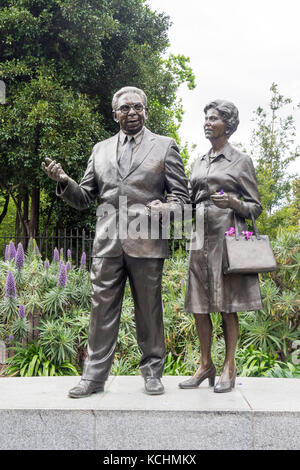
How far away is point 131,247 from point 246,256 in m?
0.86

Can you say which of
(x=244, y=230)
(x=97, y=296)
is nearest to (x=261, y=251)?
(x=244, y=230)

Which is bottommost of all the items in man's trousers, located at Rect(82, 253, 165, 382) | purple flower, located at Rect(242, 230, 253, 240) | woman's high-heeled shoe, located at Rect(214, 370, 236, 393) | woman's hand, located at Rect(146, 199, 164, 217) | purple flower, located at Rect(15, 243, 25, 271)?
woman's high-heeled shoe, located at Rect(214, 370, 236, 393)

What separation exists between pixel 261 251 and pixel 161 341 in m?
1.05

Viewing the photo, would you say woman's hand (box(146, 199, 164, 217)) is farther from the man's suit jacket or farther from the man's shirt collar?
the man's shirt collar

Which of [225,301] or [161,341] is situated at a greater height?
[225,301]

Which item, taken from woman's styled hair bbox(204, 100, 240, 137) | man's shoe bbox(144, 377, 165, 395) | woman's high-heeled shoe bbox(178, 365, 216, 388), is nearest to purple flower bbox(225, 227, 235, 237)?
woman's styled hair bbox(204, 100, 240, 137)

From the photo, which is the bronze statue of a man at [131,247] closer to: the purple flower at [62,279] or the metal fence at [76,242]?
the purple flower at [62,279]

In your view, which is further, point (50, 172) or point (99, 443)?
point (50, 172)

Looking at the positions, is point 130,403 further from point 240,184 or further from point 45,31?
point 45,31

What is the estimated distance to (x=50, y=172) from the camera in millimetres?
3637

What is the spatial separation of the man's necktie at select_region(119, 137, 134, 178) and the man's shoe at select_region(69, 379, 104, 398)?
5.31ft

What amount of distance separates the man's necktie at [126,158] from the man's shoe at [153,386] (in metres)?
1.61

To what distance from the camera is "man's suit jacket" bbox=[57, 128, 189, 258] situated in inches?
149

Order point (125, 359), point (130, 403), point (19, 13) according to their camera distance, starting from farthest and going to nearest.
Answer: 1. point (19, 13)
2. point (125, 359)
3. point (130, 403)
